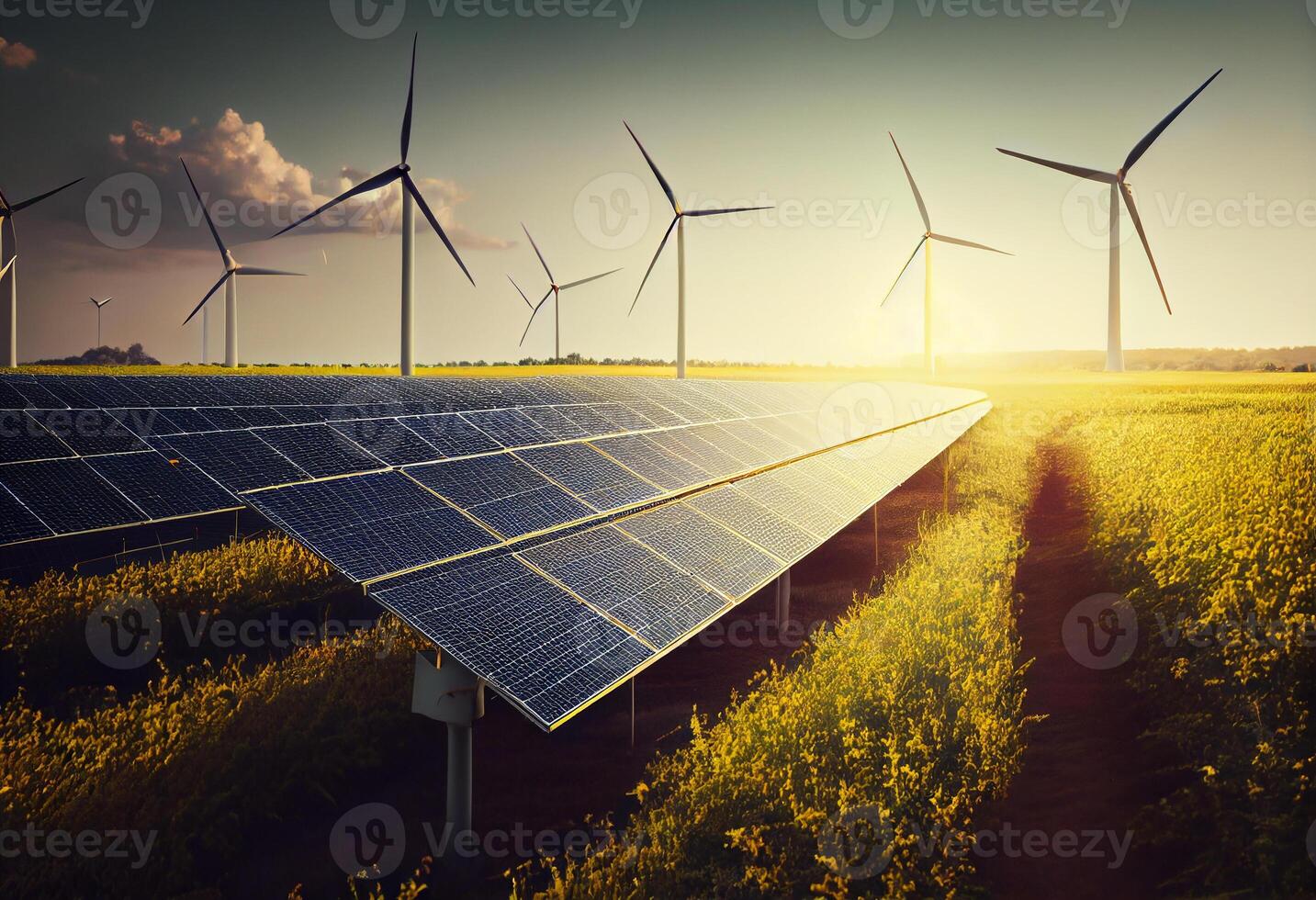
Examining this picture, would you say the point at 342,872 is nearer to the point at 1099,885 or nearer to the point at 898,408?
the point at 1099,885

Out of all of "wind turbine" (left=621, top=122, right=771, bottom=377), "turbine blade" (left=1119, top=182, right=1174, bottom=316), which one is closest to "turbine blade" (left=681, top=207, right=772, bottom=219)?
"wind turbine" (left=621, top=122, right=771, bottom=377)

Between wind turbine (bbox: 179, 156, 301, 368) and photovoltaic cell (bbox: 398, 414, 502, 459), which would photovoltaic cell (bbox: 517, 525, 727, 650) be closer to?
photovoltaic cell (bbox: 398, 414, 502, 459)

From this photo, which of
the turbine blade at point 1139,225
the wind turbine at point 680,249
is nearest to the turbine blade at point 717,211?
the wind turbine at point 680,249

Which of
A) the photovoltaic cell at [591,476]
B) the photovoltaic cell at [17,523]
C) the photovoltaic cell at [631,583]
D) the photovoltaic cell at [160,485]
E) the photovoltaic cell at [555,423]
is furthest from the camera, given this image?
the photovoltaic cell at [555,423]

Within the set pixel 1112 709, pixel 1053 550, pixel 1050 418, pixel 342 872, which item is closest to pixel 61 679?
pixel 342 872

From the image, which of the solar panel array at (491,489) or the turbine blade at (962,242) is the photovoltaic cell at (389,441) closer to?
the solar panel array at (491,489)

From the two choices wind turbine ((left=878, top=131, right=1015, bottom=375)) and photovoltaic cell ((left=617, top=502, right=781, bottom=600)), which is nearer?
photovoltaic cell ((left=617, top=502, right=781, bottom=600))
